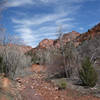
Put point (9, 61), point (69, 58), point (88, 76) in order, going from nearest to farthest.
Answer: point (88, 76)
point (9, 61)
point (69, 58)

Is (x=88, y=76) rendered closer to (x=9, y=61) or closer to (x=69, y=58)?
(x=69, y=58)

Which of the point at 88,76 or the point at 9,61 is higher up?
the point at 9,61

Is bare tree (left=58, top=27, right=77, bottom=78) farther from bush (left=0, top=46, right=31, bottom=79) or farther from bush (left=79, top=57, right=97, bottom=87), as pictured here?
bush (left=0, top=46, right=31, bottom=79)

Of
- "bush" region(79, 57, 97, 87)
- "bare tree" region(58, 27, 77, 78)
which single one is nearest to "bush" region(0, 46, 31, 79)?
"bare tree" region(58, 27, 77, 78)

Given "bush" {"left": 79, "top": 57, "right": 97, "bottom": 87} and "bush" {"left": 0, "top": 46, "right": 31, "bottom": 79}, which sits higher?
"bush" {"left": 0, "top": 46, "right": 31, "bottom": 79}

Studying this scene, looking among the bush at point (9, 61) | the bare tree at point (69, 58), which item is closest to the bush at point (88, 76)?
the bare tree at point (69, 58)

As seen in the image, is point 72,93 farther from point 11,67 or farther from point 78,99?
point 11,67

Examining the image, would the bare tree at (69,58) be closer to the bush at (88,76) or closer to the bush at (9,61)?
the bush at (88,76)

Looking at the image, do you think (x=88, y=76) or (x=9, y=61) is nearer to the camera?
(x=88, y=76)

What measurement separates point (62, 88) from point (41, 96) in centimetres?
177

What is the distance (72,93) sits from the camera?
324 inches

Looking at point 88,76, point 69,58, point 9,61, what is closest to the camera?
point 88,76

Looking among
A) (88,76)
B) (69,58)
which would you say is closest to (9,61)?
(69,58)

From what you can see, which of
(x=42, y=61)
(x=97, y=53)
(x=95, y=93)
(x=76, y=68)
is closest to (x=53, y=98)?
(x=95, y=93)
